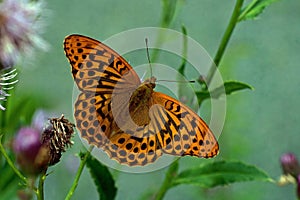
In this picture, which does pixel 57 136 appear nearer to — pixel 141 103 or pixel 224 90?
pixel 141 103

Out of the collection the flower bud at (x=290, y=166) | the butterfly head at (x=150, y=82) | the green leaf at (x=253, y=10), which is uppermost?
the green leaf at (x=253, y=10)

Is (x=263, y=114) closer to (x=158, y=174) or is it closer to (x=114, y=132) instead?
(x=158, y=174)

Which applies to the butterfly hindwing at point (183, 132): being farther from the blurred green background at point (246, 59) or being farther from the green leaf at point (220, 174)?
the blurred green background at point (246, 59)

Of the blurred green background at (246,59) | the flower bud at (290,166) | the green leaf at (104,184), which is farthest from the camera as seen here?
the blurred green background at (246,59)

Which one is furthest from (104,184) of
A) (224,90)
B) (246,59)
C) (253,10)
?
(246,59)

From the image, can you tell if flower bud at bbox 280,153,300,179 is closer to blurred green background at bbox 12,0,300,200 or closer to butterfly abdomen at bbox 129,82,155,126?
butterfly abdomen at bbox 129,82,155,126

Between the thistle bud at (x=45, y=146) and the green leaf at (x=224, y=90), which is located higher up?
the green leaf at (x=224, y=90)

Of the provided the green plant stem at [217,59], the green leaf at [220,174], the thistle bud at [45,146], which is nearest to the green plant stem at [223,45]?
the green plant stem at [217,59]
